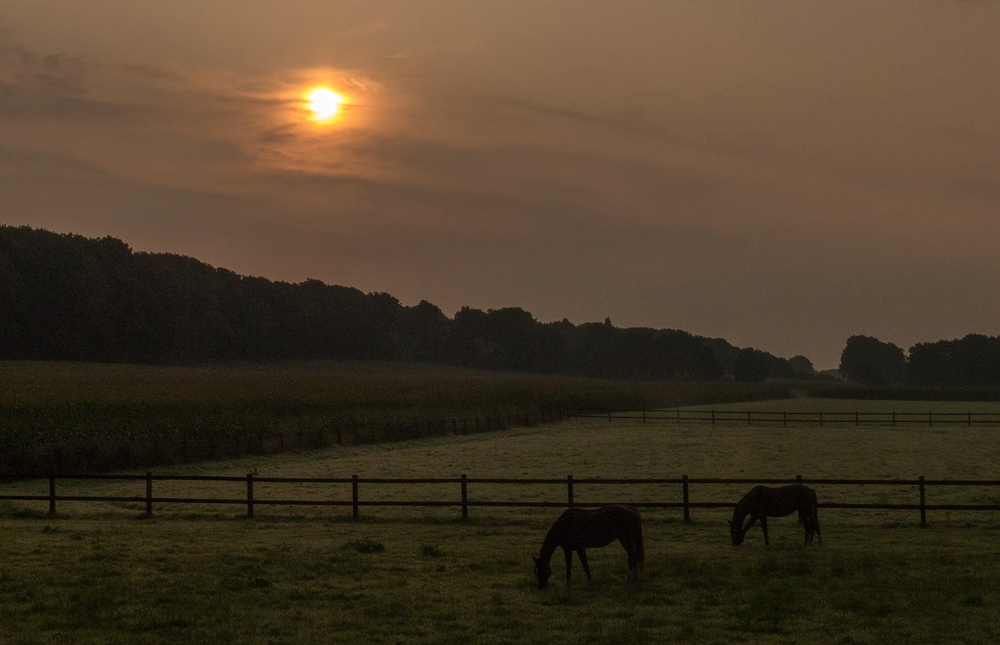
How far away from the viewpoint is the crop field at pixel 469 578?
13.3 m

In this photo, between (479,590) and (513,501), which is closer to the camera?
(479,590)

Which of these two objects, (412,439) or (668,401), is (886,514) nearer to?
(412,439)

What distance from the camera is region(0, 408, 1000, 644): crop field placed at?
43.6 feet

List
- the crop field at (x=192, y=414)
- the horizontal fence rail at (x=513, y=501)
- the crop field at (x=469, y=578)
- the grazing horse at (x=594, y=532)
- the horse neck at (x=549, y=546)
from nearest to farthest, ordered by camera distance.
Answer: the crop field at (x=469, y=578), the horse neck at (x=549, y=546), the grazing horse at (x=594, y=532), the horizontal fence rail at (x=513, y=501), the crop field at (x=192, y=414)

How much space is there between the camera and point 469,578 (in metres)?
16.7

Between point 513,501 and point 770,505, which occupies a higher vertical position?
point 770,505

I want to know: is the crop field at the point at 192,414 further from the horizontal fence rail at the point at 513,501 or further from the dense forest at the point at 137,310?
the dense forest at the point at 137,310

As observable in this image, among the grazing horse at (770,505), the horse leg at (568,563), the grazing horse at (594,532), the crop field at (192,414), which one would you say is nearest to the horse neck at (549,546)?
the grazing horse at (594,532)

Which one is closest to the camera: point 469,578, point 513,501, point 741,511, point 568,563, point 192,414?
point 568,563

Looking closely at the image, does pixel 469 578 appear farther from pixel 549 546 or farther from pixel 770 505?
pixel 770 505

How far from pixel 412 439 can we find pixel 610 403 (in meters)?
49.2

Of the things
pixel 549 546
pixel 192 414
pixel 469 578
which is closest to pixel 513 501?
pixel 469 578

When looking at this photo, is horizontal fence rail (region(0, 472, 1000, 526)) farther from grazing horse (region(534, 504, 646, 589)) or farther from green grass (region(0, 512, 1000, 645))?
grazing horse (region(534, 504, 646, 589))

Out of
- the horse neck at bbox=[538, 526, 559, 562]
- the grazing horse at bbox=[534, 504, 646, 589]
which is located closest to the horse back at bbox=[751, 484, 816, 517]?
the grazing horse at bbox=[534, 504, 646, 589]
